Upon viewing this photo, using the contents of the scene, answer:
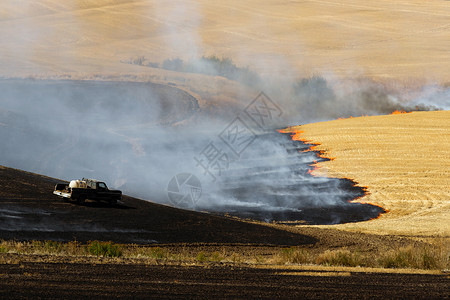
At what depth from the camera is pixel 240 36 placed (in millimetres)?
134125

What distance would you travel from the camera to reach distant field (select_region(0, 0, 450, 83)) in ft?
351

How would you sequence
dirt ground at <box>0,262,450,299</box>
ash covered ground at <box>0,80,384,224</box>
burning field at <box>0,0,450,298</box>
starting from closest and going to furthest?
dirt ground at <box>0,262,450,299</box> → burning field at <box>0,0,450,298</box> → ash covered ground at <box>0,80,384,224</box>

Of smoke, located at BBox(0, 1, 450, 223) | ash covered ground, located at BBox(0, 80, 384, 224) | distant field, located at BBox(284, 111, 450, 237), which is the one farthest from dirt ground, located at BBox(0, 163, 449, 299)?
ash covered ground, located at BBox(0, 80, 384, 224)

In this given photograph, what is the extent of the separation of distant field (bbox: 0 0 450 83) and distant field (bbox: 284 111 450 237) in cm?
2961

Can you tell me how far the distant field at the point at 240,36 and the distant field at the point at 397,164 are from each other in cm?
2961

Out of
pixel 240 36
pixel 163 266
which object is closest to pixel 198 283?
pixel 163 266

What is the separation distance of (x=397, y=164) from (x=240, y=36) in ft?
264

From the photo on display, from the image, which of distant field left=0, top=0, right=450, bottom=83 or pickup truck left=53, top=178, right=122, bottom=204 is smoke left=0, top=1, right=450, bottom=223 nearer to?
distant field left=0, top=0, right=450, bottom=83

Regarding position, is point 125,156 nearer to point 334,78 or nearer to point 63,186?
point 63,186

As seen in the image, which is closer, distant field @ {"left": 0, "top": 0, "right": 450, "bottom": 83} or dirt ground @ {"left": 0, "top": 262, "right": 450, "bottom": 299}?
dirt ground @ {"left": 0, "top": 262, "right": 450, "bottom": 299}

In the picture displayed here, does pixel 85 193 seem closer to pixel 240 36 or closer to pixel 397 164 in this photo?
pixel 397 164

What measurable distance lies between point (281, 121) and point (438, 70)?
38.2m

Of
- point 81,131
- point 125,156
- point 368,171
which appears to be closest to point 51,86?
point 81,131

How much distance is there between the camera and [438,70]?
10681cm
